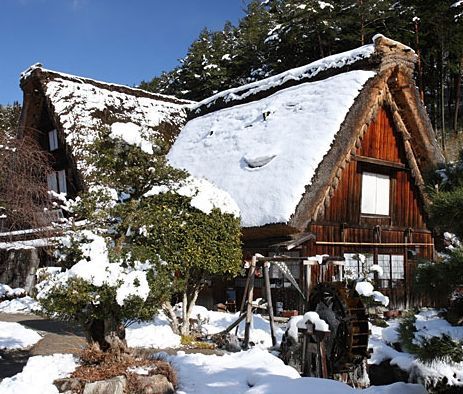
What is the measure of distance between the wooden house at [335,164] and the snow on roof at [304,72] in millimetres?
50

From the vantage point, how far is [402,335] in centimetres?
Answer: 498

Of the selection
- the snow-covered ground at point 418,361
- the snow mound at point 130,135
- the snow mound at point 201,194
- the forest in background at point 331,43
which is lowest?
the snow-covered ground at point 418,361

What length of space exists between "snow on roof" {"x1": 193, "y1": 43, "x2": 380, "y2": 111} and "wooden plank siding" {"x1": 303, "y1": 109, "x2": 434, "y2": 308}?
6.29 feet

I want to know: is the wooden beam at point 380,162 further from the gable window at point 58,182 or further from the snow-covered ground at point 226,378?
the gable window at point 58,182

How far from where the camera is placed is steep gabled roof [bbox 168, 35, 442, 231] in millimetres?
12789

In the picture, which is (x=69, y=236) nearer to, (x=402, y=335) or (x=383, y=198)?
(x=402, y=335)

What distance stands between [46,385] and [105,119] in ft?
52.1

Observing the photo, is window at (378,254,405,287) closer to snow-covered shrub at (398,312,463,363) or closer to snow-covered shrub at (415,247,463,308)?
snow-covered shrub at (415,247,463,308)

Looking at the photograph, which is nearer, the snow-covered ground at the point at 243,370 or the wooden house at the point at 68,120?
the snow-covered ground at the point at 243,370

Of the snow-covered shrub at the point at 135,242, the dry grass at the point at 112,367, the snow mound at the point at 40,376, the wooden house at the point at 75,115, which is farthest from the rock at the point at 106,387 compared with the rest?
the wooden house at the point at 75,115

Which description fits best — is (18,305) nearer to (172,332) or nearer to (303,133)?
(172,332)

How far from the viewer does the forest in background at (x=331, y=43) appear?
27203mm

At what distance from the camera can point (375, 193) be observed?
51.3ft

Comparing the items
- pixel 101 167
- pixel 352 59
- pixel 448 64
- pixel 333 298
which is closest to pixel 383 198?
pixel 352 59
